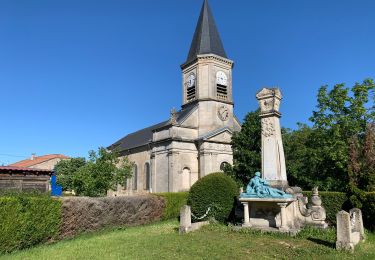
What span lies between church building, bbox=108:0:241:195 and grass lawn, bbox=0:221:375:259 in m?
15.8

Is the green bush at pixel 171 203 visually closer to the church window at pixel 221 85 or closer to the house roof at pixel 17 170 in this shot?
the house roof at pixel 17 170

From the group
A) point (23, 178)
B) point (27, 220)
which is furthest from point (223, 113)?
point (27, 220)

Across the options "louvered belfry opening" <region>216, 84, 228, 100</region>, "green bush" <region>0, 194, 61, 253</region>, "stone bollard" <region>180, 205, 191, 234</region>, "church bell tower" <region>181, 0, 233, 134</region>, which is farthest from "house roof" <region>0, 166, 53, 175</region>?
"louvered belfry opening" <region>216, 84, 228, 100</region>

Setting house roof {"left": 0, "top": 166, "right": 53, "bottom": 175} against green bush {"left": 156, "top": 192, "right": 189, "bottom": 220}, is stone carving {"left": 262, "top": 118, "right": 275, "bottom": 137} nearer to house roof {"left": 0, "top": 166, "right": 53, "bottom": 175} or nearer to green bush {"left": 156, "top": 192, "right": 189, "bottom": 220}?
green bush {"left": 156, "top": 192, "right": 189, "bottom": 220}

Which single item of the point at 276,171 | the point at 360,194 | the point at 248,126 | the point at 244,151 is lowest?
the point at 360,194

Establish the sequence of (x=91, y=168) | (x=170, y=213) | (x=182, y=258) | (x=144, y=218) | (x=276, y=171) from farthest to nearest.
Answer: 1. (x=91, y=168)
2. (x=170, y=213)
3. (x=144, y=218)
4. (x=276, y=171)
5. (x=182, y=258)

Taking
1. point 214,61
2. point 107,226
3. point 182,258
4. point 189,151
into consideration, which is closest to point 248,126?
point 189,151

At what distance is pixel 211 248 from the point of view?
9375 mm

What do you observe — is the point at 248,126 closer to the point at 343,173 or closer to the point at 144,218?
the point at 343,173

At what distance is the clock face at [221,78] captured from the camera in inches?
1208

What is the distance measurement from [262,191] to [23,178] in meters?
18.0

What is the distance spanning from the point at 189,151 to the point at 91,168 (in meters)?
8.61

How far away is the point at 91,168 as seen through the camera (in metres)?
23.2

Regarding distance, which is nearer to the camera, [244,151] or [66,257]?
[66,257]
